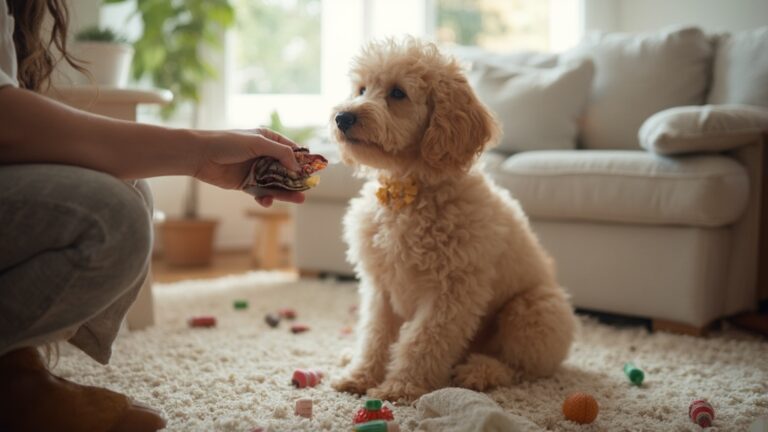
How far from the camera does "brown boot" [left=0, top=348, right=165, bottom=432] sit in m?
1.22

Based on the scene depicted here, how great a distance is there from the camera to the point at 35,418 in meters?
1.23

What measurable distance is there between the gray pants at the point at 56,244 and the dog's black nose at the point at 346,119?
2.72ft

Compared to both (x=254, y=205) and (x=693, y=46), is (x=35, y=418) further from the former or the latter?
(x=254, y=205)

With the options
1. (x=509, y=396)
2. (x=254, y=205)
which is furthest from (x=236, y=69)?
(x=509, y=396)

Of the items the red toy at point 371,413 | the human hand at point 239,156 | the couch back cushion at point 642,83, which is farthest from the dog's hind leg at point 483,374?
the couch back cushion at point 642,83

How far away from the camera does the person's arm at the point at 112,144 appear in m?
1.11

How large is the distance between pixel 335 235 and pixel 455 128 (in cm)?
182

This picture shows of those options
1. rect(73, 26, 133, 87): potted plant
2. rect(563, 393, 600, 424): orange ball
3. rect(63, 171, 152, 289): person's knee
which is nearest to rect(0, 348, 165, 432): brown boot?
rect(63, 171, 152, 289): person's knee

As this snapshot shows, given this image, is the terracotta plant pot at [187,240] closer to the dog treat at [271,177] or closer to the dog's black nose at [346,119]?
the dog's black nose at [346,119]

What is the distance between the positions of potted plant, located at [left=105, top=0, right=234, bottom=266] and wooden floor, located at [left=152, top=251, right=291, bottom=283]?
9cm

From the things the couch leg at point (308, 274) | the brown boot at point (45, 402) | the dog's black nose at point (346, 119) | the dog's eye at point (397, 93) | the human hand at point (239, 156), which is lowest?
the couch leg at point (308, 274)

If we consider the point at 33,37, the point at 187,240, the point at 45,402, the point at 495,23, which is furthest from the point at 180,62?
the point at 45,402

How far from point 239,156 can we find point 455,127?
2.41 feet

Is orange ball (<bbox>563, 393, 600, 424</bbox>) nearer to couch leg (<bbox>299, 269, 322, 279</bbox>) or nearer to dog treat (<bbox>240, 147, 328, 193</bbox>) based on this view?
dog treat (<bbox>240, 147, 328, 193</bbox>)
